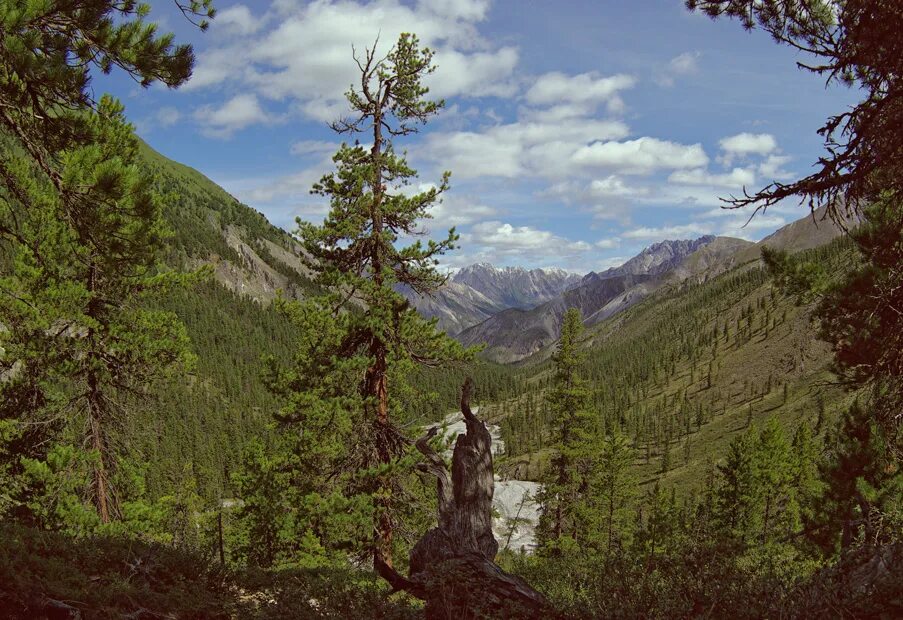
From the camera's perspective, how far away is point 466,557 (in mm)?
6438

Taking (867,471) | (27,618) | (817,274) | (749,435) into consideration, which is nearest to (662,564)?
(817,274)

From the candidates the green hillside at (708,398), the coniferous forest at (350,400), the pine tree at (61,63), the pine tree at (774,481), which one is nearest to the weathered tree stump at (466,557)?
the coniferous forest at (350,400)

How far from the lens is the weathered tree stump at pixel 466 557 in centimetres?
564

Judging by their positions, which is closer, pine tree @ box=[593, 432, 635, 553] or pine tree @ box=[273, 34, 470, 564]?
pine tree @ box=[273, 34, 470, 564]

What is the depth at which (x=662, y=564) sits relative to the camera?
246 inches

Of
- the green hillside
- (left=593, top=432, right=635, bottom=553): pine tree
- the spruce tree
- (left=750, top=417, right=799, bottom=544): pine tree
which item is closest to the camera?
the spruce tree

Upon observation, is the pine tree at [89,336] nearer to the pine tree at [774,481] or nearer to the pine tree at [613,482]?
the pine tree at [613,482]

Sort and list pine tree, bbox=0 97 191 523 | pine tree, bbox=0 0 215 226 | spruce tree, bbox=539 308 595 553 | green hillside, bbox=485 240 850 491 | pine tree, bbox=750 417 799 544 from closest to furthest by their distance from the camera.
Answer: pine tree, bbox=0 0 215 226 < pine tree, bbox=0 97 191 523 < spruce tree, bbox=539 308 595 553 < pine tree, bbox=750 417 799 544 < green hillside, bbox=485 240 850 491

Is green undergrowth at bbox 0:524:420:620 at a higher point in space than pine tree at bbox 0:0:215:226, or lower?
lower

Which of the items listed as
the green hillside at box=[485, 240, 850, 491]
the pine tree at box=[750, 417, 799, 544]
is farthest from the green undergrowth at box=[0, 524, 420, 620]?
the green hillside at box=[485, 240, 850, 491]

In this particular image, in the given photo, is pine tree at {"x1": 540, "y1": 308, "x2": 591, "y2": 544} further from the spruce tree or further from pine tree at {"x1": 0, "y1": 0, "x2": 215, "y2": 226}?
pine tree at {"x1": 0, "y1": 0, "x2": 215, "y2": 226}

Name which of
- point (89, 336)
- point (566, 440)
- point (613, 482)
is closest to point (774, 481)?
point (613, 482)

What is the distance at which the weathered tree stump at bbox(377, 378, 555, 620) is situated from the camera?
5.64 metres

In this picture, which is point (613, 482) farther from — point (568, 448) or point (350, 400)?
point (350, 400)
